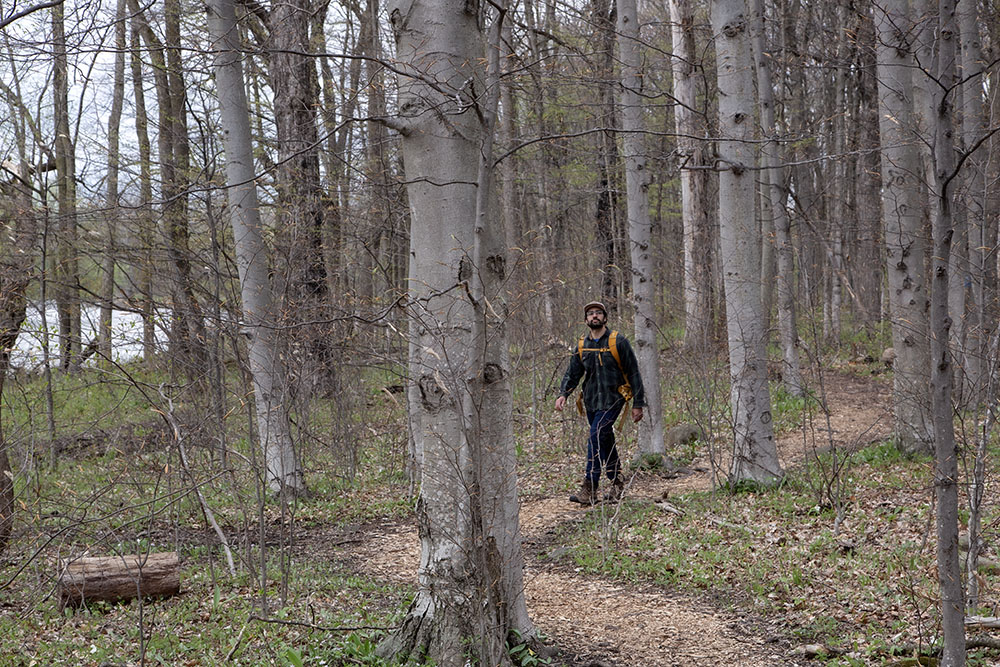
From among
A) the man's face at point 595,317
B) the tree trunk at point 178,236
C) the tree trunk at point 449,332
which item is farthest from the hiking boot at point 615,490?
the tree trunk at point 178,236

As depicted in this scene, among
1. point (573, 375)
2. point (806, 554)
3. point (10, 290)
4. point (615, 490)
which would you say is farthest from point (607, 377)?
point (10, 290)

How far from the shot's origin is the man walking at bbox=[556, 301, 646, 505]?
26.1ft

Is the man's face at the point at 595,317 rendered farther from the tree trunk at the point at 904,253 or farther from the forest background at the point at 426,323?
the tree trunk at the point at 904,253

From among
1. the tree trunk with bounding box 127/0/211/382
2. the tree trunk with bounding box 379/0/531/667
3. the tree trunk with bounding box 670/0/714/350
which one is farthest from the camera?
the tree trunk with bounding box 670/0/714/350

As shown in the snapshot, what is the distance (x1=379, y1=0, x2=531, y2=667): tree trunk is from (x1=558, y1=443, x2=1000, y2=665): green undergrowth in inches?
81.0

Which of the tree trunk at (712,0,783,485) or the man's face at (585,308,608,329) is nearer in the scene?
the tree trunk at (712,0,783,485)

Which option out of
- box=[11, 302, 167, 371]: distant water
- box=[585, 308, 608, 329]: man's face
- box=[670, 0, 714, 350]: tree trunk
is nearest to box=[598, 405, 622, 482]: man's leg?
box=[585, 308, 608, 329]: man's face

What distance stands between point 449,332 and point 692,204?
12.7m

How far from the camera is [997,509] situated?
6.49 meters

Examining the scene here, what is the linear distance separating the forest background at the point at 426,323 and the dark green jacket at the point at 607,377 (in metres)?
0.79

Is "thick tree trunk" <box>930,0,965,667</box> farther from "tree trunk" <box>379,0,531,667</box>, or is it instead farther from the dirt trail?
"tree trunk" <box>379,0,531,667</box>

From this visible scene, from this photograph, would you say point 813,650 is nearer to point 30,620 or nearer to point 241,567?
point 241,567

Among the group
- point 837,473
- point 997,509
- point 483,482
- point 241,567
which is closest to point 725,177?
point 837,473

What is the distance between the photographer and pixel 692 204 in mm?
15766
